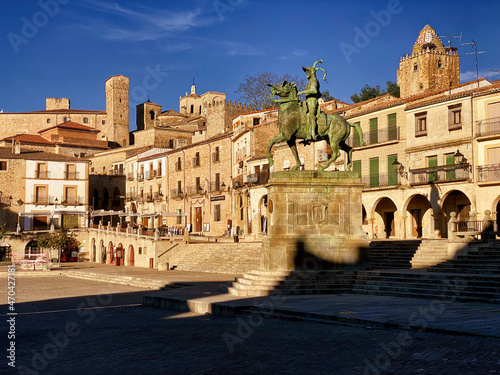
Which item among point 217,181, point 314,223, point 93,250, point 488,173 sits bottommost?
point 93,250

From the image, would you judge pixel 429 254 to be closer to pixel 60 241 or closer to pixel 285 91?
pixel 285 91

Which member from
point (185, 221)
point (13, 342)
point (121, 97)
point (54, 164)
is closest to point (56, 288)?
point (13, 342)

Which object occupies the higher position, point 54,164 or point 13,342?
point 54,164

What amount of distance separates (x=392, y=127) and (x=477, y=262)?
21480mm

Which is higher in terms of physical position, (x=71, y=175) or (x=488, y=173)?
(x=71, y=175)

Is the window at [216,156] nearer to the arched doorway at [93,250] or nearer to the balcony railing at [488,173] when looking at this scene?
the arched doorway at [93,250]

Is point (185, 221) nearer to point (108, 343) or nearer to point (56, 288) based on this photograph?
point (56, 288)

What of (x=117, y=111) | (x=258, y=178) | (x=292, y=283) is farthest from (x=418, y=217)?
(x=117, y=111)

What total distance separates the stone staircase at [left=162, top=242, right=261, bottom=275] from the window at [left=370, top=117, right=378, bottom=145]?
10.7m

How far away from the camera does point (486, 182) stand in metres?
34.1

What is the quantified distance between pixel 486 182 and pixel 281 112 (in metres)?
17.4

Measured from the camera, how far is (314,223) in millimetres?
20156

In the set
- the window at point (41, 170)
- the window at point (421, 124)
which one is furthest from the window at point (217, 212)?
the window at point (421, 124)

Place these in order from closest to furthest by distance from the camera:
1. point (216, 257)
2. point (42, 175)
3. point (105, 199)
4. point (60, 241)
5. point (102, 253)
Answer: point (216, 257), point (60, 241), point (102, 253), point (42, 175), point (105, 199)
